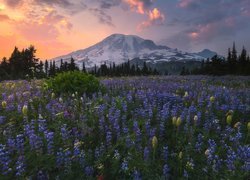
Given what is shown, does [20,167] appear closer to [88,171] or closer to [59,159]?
[59,159]

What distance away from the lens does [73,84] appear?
930 centimetres

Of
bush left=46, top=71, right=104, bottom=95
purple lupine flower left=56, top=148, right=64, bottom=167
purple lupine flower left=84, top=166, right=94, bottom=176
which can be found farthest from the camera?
bush left=46, top=71, right=104, bottom=95

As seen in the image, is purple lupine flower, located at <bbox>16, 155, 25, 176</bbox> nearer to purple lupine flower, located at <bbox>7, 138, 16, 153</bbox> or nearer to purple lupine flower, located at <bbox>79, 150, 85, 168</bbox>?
purple lupine flower, located at <bbox>7, 138, 16, 153</bbox>

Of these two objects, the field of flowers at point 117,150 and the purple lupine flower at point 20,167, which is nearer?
the purple lupine flower at point 20,167

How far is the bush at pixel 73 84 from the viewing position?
9.12 meters

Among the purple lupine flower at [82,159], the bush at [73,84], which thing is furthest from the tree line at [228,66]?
the purple lupine flower at [82,159]

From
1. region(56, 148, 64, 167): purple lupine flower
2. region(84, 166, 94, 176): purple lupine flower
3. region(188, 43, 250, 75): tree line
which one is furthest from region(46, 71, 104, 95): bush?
region(188, 43, 250, 75): tree line

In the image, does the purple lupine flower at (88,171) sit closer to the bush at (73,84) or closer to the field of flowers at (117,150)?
the field of flowers at (117,150)

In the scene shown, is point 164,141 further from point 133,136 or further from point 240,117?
point 240,117

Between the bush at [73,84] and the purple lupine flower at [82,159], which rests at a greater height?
the bush at [73,84]

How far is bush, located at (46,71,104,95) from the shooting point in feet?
29.9

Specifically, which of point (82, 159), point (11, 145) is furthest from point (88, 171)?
point (11, 145)

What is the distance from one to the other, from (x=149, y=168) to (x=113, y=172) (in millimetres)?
483

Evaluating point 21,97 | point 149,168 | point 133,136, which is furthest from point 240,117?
point 21,97
